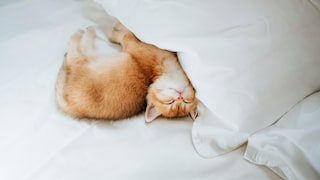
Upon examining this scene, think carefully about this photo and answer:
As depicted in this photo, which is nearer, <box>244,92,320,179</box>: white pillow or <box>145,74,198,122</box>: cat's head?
<box>244,92,320,179</box>: white pillow

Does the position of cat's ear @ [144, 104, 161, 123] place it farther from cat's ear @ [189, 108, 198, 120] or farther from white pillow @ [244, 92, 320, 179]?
white pillow @ [244, 92, 320, 179]

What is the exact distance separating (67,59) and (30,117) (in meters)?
0.20

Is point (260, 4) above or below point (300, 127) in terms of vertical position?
above

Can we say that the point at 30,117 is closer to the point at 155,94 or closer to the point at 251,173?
the point at 155,94

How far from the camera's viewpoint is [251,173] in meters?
0.80

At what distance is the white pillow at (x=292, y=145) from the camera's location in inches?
29.8

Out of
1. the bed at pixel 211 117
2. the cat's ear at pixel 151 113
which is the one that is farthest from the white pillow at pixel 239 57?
the cat's ear at pixel 151 113

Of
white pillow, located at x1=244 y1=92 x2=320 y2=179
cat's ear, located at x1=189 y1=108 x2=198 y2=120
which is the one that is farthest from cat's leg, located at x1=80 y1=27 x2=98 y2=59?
white pillow, located at x1=244 y1=92 x2=320 y2=179

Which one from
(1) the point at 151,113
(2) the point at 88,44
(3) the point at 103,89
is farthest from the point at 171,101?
(2) the point at 88,44

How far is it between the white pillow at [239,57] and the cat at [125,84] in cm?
6

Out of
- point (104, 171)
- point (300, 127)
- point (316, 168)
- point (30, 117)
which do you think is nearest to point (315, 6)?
point (300, 127)

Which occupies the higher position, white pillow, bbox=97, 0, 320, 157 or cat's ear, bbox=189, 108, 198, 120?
white pillow, bbox=97, 0, 320, 157

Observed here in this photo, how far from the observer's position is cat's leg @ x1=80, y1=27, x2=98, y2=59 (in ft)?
3.18

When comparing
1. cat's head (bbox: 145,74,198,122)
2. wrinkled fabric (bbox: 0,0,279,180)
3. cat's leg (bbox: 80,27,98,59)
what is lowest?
wrinkled fabric (bbox: 0,0,279,180)
